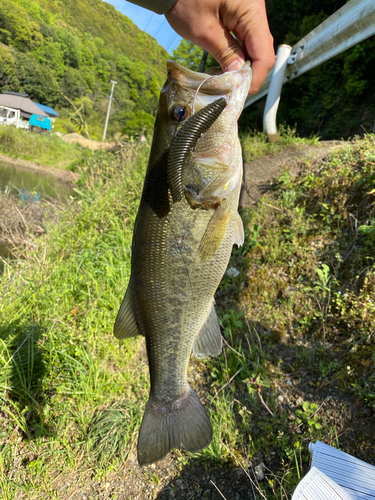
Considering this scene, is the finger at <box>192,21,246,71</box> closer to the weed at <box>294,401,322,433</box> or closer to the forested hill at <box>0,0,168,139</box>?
the weed at <box>294,401,322,433</box>

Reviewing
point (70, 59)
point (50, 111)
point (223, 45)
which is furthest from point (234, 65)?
point (70, 59)

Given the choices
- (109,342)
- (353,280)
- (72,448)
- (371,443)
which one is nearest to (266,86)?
(353,280)

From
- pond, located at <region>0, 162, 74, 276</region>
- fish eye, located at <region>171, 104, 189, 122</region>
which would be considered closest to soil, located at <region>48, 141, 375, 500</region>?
fish eye, located at <region>171, 104, 189, 122</region>

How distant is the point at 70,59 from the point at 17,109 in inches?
1344

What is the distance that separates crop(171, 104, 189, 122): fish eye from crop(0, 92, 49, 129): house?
7156 cm

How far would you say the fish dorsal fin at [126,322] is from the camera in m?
1.66

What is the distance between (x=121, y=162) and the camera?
8.73 m

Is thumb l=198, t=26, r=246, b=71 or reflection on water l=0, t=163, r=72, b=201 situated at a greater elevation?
reflection on water l=0, t=163, r=72, b=201

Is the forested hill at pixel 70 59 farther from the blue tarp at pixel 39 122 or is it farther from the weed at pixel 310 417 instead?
the weed at pixel 310 417

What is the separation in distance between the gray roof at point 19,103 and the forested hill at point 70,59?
493 cm

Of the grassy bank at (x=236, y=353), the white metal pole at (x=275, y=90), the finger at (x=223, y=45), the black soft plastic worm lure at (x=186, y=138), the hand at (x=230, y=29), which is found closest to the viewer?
the black soft plastic worm lure at (x=186, y=138)

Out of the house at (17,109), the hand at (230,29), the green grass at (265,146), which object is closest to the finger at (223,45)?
the hand at (230,29)

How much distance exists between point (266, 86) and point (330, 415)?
889 centimetres

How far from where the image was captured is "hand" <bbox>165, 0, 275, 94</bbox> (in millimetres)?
1659
